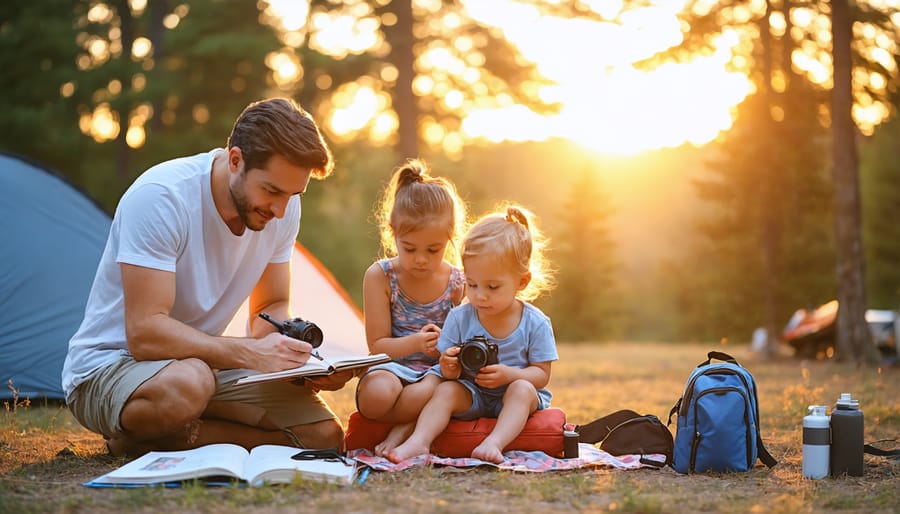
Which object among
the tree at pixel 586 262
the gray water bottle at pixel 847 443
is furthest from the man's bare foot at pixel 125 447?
the tree at pixel 586 262

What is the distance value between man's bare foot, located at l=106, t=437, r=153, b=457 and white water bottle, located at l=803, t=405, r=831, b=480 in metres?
2.47

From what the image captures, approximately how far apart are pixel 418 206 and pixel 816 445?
1.79 meters

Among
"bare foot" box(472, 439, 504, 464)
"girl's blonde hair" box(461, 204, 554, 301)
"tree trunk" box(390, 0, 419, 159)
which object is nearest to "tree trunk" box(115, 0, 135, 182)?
"tree trunk" box(390, 0, 419, 159)

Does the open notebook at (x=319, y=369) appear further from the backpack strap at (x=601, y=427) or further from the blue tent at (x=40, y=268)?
the blue tent at (x=40, y=268)

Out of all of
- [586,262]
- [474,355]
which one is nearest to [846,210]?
[474,355]

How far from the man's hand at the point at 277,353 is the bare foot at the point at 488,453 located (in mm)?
732

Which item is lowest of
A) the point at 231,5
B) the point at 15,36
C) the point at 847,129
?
the point at 847,129

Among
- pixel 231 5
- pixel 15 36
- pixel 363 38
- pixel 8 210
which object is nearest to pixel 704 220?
pixel 363 38

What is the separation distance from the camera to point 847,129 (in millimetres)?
8531

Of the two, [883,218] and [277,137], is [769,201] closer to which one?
[277,137]

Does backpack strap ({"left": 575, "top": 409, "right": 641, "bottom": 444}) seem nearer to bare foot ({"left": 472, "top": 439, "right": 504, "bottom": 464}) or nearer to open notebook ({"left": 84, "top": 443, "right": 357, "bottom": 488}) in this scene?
bare foot ({"left": 472, "top": 439, "right": 504, "bottom": 464})

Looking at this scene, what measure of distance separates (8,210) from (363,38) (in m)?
9.10

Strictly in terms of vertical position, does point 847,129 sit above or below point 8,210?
above

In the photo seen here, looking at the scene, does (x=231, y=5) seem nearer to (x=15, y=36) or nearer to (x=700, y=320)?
(x=15, y=36)
